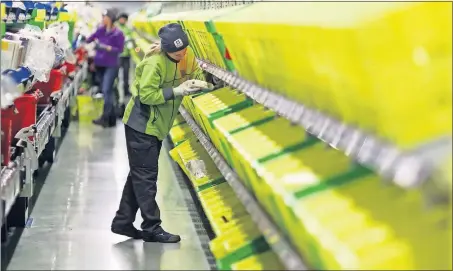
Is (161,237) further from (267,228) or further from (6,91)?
(267,228)

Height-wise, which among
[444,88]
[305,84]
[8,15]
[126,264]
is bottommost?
[126,264]

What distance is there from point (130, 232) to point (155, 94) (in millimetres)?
986

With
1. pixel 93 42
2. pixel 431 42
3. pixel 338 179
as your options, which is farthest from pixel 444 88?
pixel 93 42

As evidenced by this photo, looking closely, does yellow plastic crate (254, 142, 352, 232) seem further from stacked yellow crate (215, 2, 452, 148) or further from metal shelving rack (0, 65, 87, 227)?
metal shelving rack (0, 65, 87, 227)

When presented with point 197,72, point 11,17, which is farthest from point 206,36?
point 11,17

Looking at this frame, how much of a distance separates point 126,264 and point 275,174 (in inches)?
86.1

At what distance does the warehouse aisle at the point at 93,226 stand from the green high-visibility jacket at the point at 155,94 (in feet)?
2.51

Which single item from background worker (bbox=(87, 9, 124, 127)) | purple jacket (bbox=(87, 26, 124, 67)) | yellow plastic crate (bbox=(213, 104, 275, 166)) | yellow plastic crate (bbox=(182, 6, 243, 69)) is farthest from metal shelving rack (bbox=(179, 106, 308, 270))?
purple jacket (bbox=(87, 26, 124, 67))

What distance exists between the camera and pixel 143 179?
532 cm

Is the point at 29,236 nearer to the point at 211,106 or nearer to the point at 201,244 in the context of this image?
the point at 201,244

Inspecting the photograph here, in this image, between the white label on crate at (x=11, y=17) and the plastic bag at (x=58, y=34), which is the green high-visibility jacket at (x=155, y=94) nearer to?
the white label on crate at (x=11, y=17)

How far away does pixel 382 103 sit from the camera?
78.4 inches

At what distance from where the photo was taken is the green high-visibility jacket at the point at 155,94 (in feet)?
16.7

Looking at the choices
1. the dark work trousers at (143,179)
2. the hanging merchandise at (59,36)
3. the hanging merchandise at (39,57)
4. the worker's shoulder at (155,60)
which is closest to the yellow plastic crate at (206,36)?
the worker's shoulder at (155,60)
